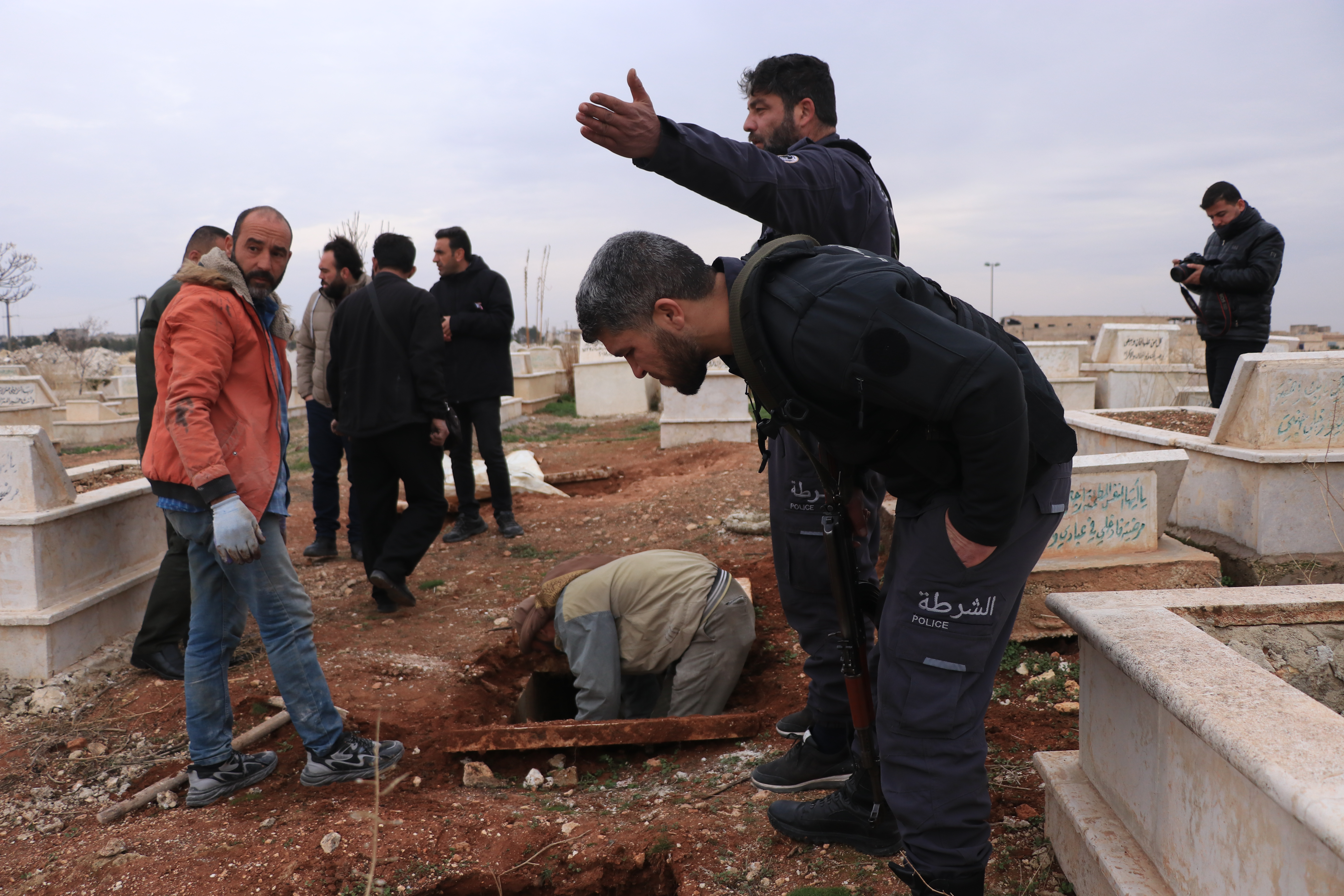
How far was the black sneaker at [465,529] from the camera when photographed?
625cm

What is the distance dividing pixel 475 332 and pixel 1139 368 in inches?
384

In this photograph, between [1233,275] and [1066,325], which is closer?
[1233,275]

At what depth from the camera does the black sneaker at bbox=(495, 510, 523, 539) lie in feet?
20.5

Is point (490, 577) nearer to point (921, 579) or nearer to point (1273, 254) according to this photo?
point (921, 579)

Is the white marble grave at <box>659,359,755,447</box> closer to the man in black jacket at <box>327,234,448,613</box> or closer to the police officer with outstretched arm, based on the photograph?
the man in black jacket at <box>327,234,448,613</box>

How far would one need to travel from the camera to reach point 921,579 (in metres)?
1.81

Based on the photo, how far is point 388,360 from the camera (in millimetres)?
4543

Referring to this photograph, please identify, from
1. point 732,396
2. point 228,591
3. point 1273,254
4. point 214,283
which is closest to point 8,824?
point 228,591

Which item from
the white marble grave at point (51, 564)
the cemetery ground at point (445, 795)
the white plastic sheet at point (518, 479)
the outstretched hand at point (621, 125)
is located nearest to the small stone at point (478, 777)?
the cemetery ground at point (445, 795)

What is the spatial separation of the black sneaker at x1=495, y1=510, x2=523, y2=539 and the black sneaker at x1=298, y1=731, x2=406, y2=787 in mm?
3199

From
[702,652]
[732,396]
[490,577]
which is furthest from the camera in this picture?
[732,396]

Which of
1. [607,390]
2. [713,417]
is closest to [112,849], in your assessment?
[713,417]

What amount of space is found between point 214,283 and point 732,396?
757 cm

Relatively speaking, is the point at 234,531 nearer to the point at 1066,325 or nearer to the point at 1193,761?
the point at 1193,761
